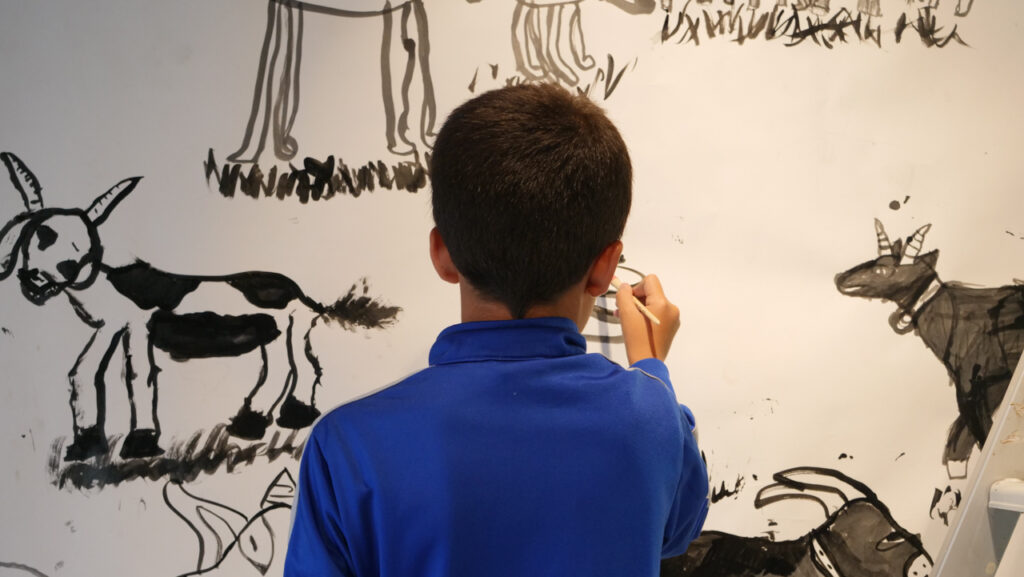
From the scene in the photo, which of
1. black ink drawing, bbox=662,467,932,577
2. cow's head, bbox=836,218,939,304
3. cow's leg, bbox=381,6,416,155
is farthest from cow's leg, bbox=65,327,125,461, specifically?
cow's head, bbox=836,218,939,304

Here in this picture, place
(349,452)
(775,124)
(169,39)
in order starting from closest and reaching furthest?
(349,452), (169,39), (775,124)

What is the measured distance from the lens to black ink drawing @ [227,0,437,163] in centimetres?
93

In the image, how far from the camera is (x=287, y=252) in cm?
93

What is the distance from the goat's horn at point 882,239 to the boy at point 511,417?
571 millimetres

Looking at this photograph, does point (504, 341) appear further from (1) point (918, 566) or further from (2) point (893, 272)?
(1) point (918, 566)

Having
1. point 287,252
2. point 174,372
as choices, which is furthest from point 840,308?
point 174,372

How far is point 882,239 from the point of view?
1073 mm

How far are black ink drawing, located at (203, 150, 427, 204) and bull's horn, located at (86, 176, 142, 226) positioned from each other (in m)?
0.09

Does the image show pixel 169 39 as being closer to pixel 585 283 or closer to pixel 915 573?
pixel 585 283

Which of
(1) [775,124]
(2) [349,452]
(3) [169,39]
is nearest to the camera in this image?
(2) [349,452]

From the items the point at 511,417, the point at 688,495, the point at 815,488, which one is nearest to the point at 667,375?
the point at 688,495

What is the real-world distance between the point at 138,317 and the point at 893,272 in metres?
0.98

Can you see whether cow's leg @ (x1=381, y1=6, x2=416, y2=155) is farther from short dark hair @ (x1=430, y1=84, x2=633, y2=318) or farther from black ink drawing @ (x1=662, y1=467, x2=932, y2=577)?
black ink drawing @ (x1=662, y1=467, x2=932, y2=577)

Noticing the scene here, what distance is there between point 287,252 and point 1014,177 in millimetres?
999
